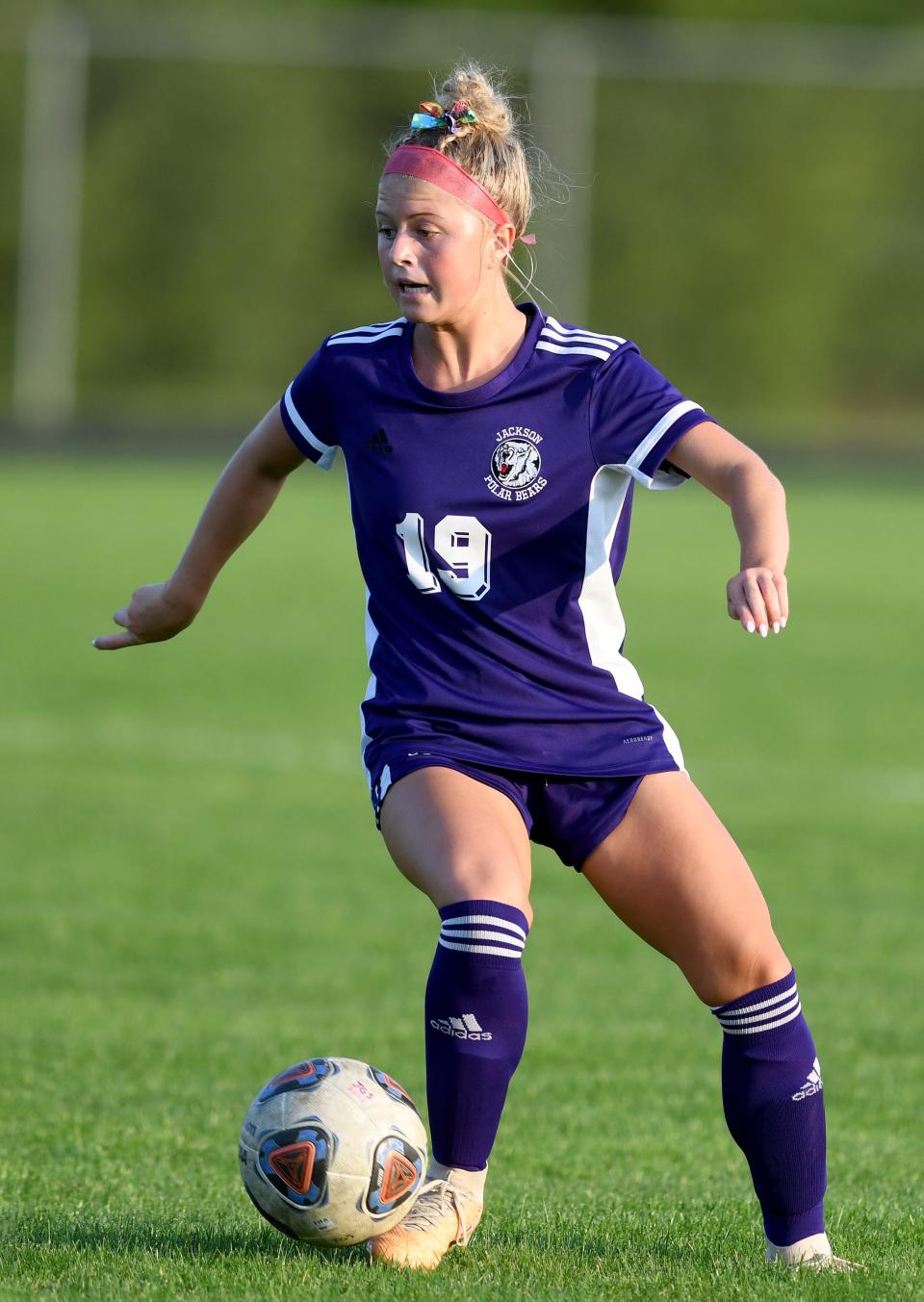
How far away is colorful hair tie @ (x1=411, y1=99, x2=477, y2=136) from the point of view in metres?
3.70

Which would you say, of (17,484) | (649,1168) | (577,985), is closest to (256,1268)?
(649,1168)

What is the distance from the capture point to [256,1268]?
3.49 m

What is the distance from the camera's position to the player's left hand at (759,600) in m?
3.17

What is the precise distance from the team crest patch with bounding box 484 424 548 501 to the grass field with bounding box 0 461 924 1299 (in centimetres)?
137

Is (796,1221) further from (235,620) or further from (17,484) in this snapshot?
(17,484)

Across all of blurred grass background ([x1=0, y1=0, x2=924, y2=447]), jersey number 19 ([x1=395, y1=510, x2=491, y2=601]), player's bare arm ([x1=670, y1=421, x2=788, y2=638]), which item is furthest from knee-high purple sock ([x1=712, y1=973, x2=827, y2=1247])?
blurred grass background ([x1=0, y1=0, x2=924, y2=447])

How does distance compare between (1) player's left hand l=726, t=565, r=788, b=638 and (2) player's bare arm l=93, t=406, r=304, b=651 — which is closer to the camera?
(1) player's left hand l=726, t=565, r=788, b=638

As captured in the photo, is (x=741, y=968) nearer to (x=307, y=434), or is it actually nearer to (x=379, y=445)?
(x=379, y=445)

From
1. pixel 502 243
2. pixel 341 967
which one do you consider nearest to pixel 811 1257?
pixel 502 243

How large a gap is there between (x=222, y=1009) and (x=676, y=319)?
22579 mm

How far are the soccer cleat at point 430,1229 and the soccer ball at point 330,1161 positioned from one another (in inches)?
1.1

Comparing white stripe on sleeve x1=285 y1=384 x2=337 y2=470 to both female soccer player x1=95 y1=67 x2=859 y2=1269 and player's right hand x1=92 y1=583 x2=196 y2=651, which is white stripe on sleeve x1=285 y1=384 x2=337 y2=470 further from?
player's right hand x1=92 y1=583 x2=196 y2=651

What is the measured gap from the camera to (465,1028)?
3.42 m

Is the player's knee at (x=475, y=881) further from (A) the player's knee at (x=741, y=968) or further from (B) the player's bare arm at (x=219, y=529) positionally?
(B) the player's bare arm at (x=219, y=529)
